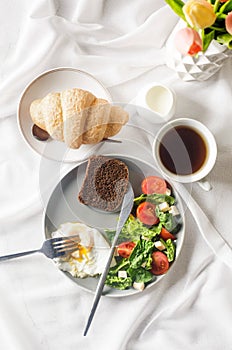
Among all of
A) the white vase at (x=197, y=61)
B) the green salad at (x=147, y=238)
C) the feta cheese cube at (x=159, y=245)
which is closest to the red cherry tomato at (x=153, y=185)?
the green salad at (x=147, y=238)

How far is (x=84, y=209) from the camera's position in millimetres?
1134

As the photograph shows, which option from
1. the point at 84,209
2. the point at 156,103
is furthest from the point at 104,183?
the point at 156,103

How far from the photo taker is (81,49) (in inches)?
47.5

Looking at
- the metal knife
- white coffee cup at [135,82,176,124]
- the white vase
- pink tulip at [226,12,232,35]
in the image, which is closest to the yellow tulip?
pink tulip at [226,12,232,35]

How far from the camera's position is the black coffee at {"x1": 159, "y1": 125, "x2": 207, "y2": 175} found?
1.11 meters

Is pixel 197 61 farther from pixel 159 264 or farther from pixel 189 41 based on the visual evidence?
pixel 159 264

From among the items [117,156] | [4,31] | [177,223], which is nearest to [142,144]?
[117,156]

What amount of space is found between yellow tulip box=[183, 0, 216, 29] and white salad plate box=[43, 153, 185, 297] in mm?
338

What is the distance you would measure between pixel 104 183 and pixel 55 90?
25cm

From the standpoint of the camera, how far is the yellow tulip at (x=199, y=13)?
872 millimetres

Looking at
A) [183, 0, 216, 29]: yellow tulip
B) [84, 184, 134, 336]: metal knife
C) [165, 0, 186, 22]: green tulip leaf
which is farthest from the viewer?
[84, 184, 134, 336]: metal knife

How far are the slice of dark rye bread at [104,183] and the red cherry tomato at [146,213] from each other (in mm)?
48

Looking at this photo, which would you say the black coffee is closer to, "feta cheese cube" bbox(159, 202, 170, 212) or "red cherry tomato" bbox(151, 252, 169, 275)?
"feta cheese cube" bbox(159, 202, 170, 212)

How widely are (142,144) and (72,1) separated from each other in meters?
0.37
